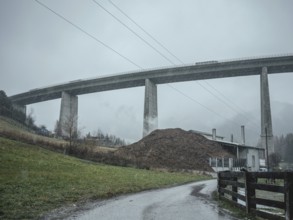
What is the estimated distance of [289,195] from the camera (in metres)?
6.44

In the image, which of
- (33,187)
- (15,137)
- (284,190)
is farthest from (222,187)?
(15,137)

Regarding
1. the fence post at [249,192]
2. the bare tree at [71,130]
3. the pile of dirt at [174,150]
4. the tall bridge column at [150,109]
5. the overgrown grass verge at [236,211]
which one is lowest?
the overgrown grass verge at [236,211]

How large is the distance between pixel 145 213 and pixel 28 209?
3.13 meters

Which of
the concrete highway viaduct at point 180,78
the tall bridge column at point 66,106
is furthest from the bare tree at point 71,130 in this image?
the tall bridge column at point 66,106

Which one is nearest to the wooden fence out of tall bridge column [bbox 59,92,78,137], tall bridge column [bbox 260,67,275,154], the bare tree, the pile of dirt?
the bare tree

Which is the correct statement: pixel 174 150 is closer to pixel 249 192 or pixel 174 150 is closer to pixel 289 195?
pixel 249 192

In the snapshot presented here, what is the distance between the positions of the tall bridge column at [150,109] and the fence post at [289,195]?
185ft

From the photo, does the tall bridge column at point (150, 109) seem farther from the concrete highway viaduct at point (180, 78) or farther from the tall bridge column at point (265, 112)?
the tall bridge column at point (265, 112)

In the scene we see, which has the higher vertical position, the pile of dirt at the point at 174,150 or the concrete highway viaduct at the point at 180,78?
the concrete highway viaduct at the point at 180,78

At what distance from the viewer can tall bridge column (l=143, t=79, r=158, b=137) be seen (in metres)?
63.3

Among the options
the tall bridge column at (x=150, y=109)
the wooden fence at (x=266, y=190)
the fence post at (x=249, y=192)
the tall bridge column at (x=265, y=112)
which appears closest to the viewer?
the wooden fence at (x=266, y=190)

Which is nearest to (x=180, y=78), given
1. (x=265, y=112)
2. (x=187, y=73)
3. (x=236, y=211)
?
(x=187, y=73)

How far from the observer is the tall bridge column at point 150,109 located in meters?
63.3

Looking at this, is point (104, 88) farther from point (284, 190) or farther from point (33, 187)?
point (284, 190)
